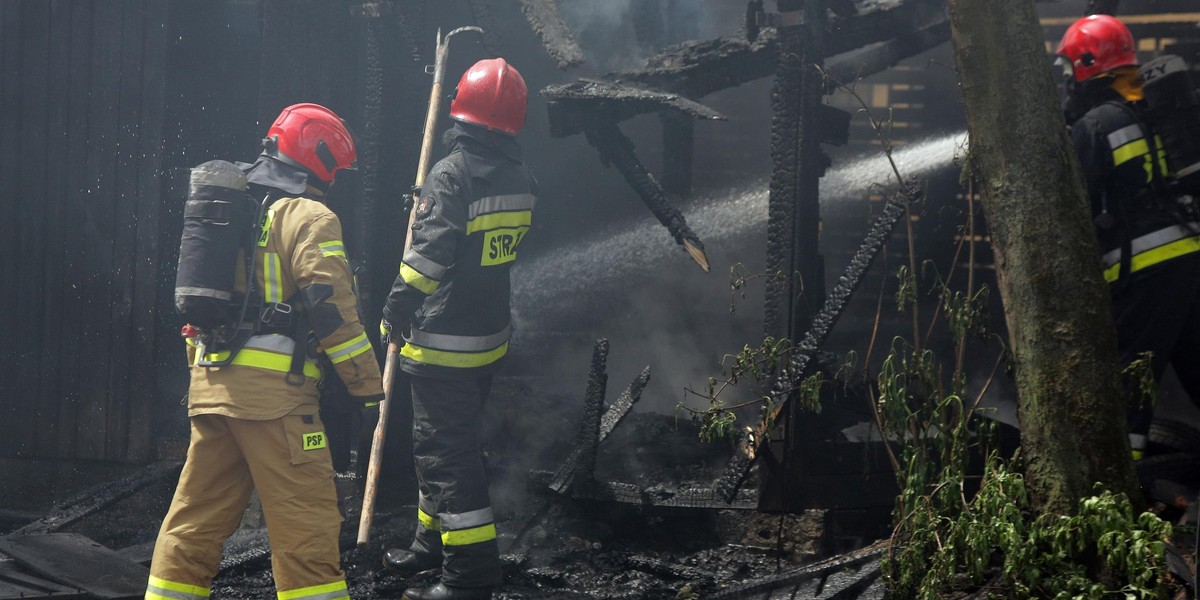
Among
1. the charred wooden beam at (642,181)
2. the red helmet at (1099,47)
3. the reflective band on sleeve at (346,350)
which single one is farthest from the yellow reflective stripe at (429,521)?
the red helmet at (1099,47)

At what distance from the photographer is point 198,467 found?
421 centimetres

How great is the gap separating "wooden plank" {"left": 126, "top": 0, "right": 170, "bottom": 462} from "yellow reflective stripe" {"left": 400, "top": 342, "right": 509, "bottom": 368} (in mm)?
2797

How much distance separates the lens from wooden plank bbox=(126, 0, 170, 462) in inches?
266

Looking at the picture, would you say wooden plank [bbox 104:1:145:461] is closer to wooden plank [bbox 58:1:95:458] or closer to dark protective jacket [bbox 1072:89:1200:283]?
wooden plank [bbox 58:1:95:458]

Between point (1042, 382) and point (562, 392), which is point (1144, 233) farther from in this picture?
point (562, 392)

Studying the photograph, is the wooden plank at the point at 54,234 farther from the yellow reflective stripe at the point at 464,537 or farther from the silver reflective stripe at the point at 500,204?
the yellow reflective stripe at the point at 464,537

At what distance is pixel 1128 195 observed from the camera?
15.8 ft

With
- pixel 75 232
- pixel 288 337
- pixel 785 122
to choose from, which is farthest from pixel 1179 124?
pixel 75 232

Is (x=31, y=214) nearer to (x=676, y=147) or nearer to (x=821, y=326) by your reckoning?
(x=676, y=147)

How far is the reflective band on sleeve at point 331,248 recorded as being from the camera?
430cm

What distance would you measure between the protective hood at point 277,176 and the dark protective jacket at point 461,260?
1.87ft

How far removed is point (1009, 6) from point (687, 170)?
300 cm

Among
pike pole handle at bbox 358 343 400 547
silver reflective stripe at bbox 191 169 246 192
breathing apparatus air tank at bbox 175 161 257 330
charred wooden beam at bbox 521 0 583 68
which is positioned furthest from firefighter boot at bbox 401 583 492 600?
charred wooden beam at bbox 521 0 583 68

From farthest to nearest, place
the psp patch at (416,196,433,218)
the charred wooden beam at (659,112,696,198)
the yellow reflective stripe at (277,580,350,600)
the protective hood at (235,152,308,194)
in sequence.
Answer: the charred wooden beam at (659,112,696,198), the psp patch at (416,196,433,218), the protective hood at (235,152,308,194), the yellow reflective stripe at (277,580,350,600)
